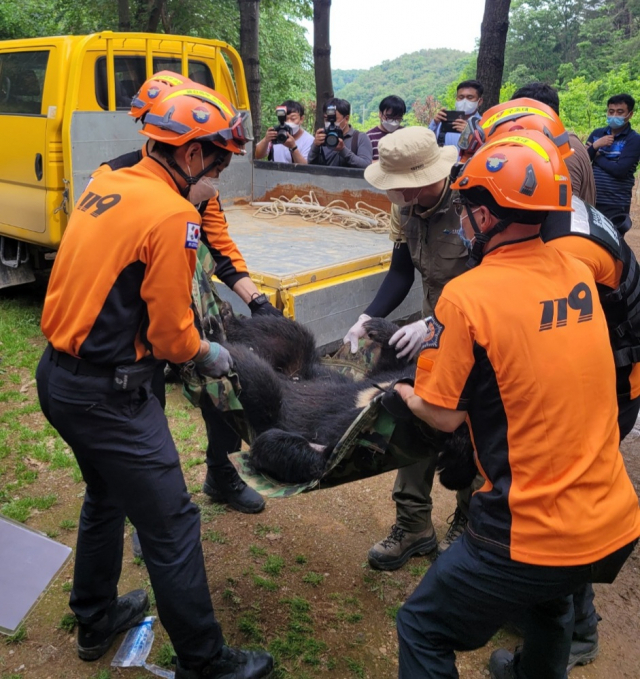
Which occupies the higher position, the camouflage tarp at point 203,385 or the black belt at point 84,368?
the black belt at point 84,368

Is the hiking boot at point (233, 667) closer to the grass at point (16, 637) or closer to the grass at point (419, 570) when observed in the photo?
the grass at point (16, 637)

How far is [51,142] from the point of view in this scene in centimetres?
520

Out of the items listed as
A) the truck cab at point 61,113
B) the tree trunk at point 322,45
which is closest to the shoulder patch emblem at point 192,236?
the truck cab at point 61,113

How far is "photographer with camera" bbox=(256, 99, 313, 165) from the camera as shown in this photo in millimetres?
7055

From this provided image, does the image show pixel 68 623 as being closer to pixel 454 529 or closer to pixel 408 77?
pixel 454 529

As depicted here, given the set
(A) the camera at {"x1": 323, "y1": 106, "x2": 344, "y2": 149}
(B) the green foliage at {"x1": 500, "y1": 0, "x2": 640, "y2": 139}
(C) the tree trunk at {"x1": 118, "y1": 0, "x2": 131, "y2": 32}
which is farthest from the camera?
(B) the green foliage at {"x1": 500, "y1": 0, "x2": 640, "y2": 139}

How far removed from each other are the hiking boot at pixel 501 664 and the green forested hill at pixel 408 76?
206 ft

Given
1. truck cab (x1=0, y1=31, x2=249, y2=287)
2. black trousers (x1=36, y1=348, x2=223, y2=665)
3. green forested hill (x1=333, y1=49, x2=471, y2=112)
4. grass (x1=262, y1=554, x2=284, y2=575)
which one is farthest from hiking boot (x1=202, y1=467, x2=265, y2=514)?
green forested hill (x1=333, y1=49, x2=471, y2=112)

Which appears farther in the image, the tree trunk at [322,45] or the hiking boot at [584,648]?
the tree trunk at [322,45]

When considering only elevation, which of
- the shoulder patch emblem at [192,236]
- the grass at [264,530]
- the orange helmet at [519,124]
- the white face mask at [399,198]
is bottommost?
the grass at [264,530]

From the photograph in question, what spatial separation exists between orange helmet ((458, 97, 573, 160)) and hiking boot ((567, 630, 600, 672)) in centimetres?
195

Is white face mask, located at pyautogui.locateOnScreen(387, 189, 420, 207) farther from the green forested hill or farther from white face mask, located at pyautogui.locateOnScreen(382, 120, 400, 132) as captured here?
the green forested hill

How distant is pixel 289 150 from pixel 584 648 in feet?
20.1

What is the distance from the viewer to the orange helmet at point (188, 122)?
209 cm
